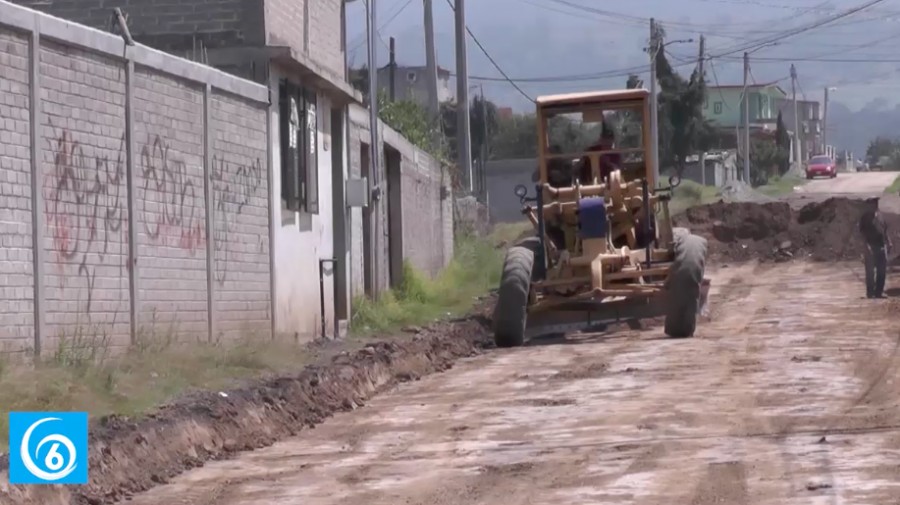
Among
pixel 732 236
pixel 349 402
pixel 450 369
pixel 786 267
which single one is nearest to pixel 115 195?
pixel 349 402

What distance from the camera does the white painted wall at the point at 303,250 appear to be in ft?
64.8

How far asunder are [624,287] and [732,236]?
19739 mm

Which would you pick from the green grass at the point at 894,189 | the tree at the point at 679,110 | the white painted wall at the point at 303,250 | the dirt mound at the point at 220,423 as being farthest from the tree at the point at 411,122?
the tree at the point at 679,110

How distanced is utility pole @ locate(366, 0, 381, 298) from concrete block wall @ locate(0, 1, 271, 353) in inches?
204

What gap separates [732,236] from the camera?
130 feet

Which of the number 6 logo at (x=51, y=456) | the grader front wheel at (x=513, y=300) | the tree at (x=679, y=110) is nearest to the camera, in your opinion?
the number 6 logo at (x=51, y=456)

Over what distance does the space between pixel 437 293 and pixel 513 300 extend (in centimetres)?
890

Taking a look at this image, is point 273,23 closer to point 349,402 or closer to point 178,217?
→ point 178,217

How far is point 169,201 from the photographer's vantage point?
1614 cm

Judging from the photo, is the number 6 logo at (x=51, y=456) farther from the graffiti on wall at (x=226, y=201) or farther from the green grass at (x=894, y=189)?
the green grass at (x=894, y=189)

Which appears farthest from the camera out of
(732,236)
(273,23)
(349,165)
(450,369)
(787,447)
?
(732,236)

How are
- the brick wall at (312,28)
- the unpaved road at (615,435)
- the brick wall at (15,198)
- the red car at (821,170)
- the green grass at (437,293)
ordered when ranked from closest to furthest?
1. the unpaved road at (615,435)
2. the brick wall at (15,198)
3. the brick wall at (312,28)
4. the green grass at (437,293)
5. the red car at (821,170)

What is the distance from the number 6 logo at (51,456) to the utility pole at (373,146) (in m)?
14.9

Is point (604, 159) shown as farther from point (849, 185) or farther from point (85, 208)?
point (849, 185)
